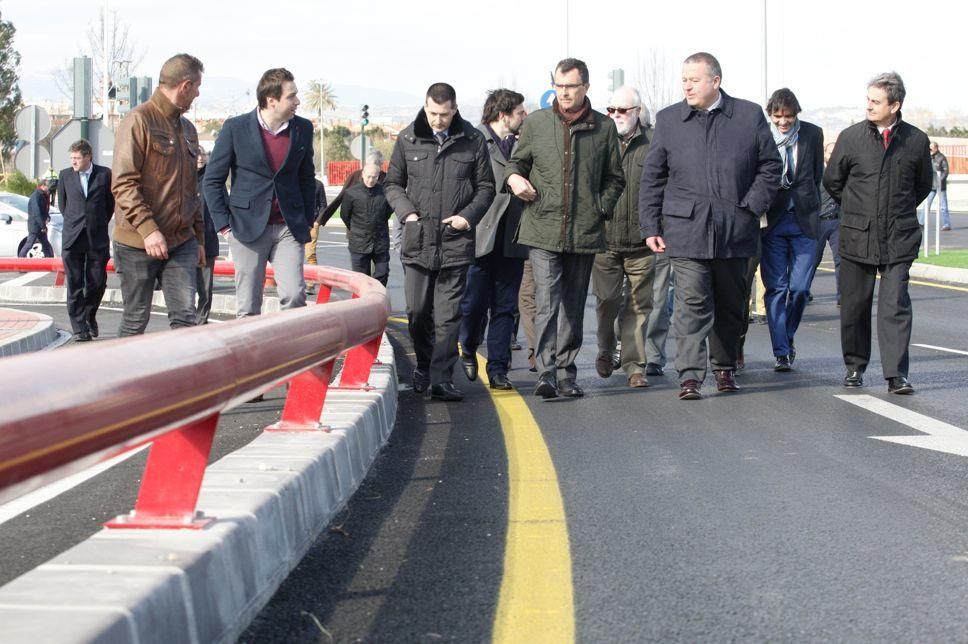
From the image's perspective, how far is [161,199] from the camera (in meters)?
8.42

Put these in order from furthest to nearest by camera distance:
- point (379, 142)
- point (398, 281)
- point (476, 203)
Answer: point (379, 142) → point (398, 281) → point (476, 203)

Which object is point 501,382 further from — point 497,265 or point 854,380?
point 854,380

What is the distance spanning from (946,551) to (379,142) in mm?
119791

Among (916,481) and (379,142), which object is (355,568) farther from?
(379,142)

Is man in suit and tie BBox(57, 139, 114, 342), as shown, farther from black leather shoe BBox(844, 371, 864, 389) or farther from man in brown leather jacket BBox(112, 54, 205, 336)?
black leather shoe BBox(844, 371, 864, 389)

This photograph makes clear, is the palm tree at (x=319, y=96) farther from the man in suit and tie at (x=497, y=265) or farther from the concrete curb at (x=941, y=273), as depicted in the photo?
the man in suit and tie at (x=497, y=265)

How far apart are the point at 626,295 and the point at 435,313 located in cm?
163

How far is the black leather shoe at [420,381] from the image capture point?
9656 millimetres

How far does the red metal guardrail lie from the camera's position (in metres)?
2.43

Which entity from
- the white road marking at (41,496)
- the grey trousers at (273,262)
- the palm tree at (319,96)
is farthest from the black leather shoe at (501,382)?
the palm tree at (319,96)

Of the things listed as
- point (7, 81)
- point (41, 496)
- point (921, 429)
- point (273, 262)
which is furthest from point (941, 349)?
point (7, 81)

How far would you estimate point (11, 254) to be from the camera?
29.7m

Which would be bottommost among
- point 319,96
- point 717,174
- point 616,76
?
point 717,174

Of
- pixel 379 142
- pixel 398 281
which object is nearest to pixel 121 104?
pixel 398 281
